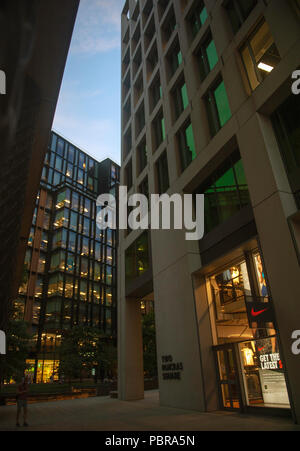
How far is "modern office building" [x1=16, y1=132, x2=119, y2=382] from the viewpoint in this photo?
171 ft

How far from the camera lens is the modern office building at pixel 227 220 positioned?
9.94 metres

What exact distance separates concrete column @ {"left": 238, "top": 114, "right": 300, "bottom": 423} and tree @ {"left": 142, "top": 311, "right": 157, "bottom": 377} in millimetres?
32417

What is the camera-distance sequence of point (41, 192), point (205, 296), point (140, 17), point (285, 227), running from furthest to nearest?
point (41, 192)
point (140, 17)
point (205, 296)
point (285, 227)

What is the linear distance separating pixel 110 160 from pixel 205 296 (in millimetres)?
72034

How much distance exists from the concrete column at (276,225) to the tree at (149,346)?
32.4 meters

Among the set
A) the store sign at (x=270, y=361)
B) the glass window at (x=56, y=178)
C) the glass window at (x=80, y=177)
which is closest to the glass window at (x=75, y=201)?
the glass window at (x=56, y=178)

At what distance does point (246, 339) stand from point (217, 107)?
11.1 meters

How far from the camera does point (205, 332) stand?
13078 mm

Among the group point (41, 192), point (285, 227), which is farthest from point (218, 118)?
point (41, 192)

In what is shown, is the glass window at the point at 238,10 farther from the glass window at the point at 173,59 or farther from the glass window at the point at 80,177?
the glass window at the point at 80,177

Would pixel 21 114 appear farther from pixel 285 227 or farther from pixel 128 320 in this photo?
pixel 128 320

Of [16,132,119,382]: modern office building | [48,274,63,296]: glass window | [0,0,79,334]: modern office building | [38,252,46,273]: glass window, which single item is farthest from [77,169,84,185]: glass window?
[0,0,79,334]: modern office building

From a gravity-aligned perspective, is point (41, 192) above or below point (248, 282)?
above
